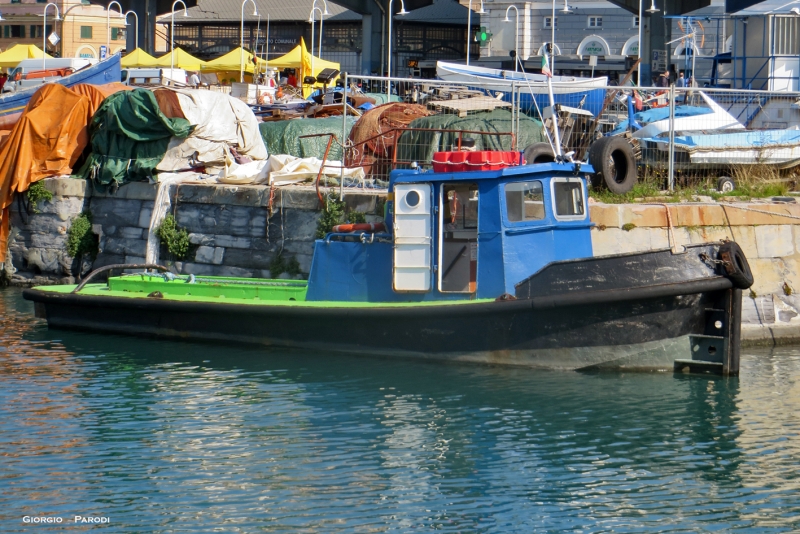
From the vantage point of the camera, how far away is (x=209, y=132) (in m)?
15.7

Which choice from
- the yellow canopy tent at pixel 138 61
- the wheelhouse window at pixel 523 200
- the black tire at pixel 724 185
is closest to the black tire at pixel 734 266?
the wheelhouse window at pixel 523 200

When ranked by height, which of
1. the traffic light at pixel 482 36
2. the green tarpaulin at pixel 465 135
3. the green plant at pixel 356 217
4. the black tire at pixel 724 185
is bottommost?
the green plant at pixel 356 217

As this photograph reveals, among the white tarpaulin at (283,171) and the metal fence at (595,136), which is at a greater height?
the metal fence at (595,136)

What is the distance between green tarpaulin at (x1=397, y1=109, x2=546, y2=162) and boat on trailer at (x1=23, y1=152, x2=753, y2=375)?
282cm

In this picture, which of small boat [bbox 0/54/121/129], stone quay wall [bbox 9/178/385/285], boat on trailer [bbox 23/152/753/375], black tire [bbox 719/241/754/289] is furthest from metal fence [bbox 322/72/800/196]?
small boat [bbox 0/54/121/129]

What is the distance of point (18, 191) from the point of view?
16.5 metres

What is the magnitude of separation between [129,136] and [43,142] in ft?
5.86

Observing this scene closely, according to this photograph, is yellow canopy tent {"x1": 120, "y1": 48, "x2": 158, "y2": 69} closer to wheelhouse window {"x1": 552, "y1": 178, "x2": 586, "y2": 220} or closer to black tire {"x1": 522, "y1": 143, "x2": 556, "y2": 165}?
black tire {"x1": 522, "y1": 143, "x2": 556, "y2": 165}

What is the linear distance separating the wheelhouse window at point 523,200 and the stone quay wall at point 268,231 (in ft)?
4.79

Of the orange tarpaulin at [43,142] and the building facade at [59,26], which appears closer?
the orange tarpaulin at [43,142]

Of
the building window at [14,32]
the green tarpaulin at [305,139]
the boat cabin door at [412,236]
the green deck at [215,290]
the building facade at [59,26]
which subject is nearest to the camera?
the boat cabin door at [412,236]

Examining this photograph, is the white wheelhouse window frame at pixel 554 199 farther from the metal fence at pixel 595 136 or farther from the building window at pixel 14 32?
the building window at pixel 14 32

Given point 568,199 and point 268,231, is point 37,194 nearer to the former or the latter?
point 268,231

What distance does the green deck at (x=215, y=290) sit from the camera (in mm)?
11719
